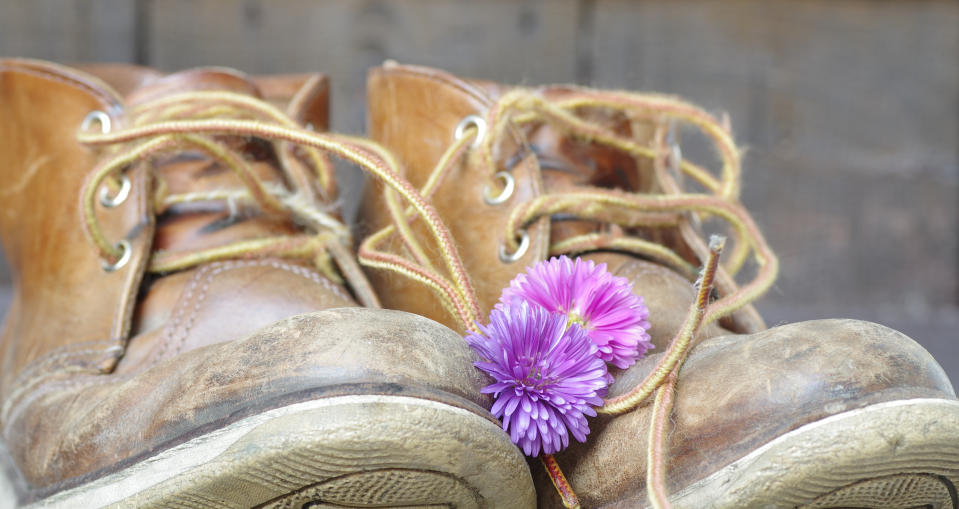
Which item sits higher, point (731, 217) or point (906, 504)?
point (731, 217)

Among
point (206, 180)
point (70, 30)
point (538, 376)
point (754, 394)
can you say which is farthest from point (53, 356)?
point (70, 30)

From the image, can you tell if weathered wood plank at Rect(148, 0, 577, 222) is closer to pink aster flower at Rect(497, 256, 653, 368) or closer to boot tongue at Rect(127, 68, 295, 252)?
boot tongue at Rect(127, 68, 295, 252)

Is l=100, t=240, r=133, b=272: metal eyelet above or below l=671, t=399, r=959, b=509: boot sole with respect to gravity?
above

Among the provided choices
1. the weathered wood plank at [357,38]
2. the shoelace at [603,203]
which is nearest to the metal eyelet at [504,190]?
the shoelace at [603,203]

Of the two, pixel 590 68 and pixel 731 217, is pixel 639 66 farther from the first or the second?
pixel 731 217

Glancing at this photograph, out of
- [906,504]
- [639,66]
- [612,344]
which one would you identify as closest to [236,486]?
[612,344]

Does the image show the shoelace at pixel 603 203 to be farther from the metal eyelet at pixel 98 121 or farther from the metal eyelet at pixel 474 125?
the metal eyelet at pixel 98 121

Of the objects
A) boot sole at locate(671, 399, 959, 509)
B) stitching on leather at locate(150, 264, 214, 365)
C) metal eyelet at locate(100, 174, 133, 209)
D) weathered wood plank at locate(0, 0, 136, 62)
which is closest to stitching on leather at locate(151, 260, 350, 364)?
stitching on leather at locate(150, 264, 214, 365)
